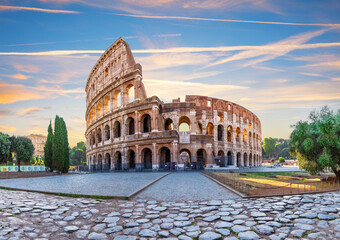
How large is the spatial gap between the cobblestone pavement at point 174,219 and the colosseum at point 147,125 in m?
19.9

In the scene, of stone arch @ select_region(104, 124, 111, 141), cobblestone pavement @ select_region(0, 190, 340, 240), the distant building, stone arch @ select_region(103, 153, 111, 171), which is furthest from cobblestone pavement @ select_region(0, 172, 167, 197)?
the distant building

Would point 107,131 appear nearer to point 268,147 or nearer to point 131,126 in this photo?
point 131,126

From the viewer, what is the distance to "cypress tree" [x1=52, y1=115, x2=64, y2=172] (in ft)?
91.8

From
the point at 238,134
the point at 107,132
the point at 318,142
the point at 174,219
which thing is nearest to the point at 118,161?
the point at 107,132

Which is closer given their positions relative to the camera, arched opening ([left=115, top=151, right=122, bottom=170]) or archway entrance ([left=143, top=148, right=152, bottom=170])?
archway entrance ([left=143, top=148, right=152, bottom=170])

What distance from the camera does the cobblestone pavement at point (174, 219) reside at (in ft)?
15.7

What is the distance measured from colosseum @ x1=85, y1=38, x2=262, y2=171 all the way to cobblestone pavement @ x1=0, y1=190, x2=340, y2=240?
784 inches

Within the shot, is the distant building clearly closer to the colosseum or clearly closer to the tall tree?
the colosseum

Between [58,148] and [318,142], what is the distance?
2790 centimetres

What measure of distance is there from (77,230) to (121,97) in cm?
2728

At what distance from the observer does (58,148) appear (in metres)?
28.2

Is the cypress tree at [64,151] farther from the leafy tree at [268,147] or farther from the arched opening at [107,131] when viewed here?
the leafy tree at [268,147]

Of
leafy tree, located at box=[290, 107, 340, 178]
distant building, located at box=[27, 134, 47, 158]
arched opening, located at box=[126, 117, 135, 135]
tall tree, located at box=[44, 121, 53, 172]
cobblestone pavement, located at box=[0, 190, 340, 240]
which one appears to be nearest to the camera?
cobblestone pavement, located at box=[0, 190, 340, 240]

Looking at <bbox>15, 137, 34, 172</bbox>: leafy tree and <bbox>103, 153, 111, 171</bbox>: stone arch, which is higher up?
<bbox>15, 137, 34, 172</bbox>: leafy tree
